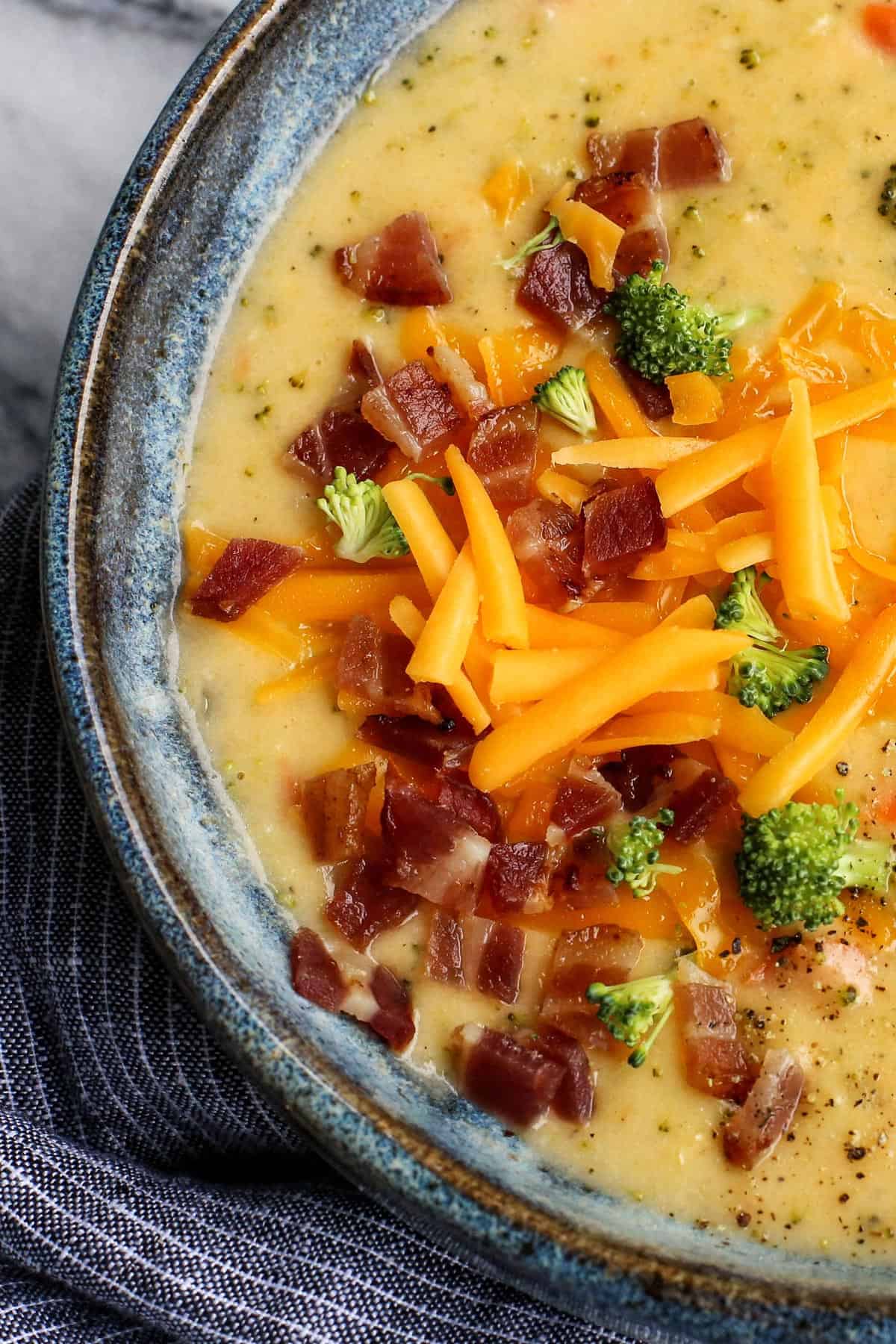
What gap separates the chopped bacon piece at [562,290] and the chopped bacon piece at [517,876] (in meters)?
1.09

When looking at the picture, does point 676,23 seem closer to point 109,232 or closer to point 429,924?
point 109,232

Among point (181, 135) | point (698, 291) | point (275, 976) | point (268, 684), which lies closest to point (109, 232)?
point (181, 135)

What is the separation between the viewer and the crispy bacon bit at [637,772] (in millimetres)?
2586

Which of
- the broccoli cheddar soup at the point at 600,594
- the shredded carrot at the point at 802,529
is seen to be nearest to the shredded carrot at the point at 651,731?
the broccoli cheddar soup at the point at 600,594

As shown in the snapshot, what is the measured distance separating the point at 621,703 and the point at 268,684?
74cm

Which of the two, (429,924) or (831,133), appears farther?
(831,133)

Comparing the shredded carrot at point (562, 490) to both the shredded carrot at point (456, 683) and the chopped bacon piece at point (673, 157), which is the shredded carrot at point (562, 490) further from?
the chopped bacon piece at point (673, 157)

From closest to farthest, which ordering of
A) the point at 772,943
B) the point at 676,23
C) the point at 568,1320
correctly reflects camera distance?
1. the point at 772,943
2. the point at 568,1320
3. the point at 676,23

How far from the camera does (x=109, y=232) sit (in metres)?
2.63

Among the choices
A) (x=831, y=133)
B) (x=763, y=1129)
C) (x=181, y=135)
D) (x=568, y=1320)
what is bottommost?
(x=568, y=1320)

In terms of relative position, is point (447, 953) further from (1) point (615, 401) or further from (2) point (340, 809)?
(1) point (615, 401)

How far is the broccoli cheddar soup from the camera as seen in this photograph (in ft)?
8.17

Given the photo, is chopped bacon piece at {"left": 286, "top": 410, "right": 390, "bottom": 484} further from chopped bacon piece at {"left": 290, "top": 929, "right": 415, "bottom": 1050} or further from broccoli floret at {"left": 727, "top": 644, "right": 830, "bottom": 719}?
chopped bacon piece at {"left": 290, "top": 929, "right": 415, "bottom": 1050}

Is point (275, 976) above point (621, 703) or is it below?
below
